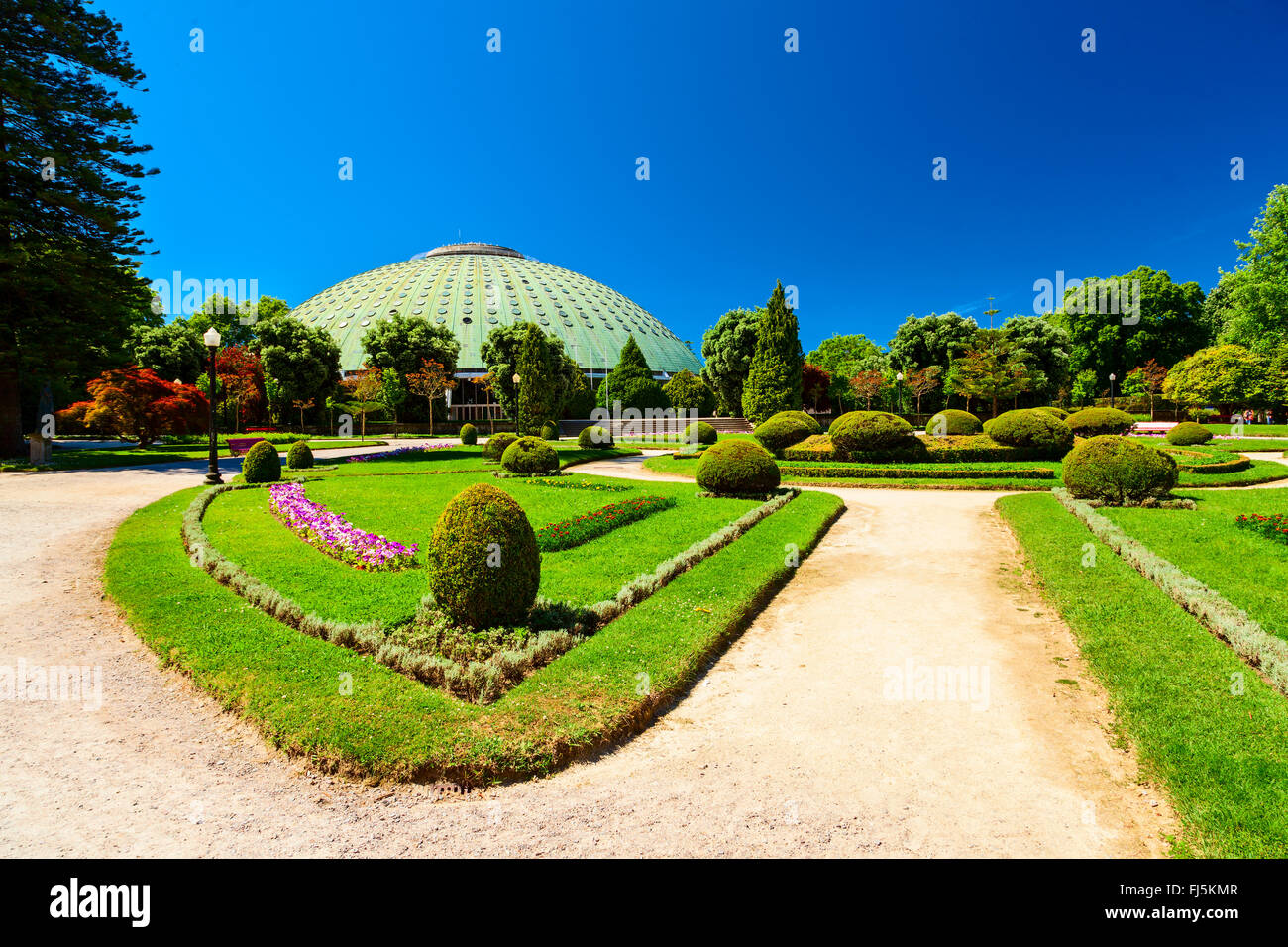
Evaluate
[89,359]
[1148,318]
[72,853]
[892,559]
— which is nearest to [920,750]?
[72,853]

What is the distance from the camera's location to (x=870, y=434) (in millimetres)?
21484

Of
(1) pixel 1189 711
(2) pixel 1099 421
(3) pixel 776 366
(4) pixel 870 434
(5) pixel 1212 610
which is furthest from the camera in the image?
(3) pixel 776 366

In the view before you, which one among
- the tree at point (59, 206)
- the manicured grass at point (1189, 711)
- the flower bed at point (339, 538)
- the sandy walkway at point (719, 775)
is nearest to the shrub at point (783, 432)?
the manicured grass at point (1189, 711)

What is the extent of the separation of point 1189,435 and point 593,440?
101 ft

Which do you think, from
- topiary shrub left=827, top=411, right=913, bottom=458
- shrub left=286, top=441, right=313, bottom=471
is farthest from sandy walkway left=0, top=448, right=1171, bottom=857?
shrub left=286, top=441, right=313, bottom=471

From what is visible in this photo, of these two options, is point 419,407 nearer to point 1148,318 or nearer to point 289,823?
point 289,823

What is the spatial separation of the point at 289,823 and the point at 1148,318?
75265 millimetres

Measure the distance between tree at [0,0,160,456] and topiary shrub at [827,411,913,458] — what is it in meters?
31.3

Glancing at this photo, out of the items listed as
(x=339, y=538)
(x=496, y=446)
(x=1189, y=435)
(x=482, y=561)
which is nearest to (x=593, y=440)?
(x=496, y=446)

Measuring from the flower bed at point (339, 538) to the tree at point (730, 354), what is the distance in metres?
44.7

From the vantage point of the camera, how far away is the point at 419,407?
59.0 metres

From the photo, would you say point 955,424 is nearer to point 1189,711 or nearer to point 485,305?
point 1189,711

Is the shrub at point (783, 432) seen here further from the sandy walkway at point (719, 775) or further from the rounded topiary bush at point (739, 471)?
the sandy walkway at point (719, 775)

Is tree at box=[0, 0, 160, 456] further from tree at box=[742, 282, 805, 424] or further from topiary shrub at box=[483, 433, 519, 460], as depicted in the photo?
tree at box=[742, 282, 805, 424]
